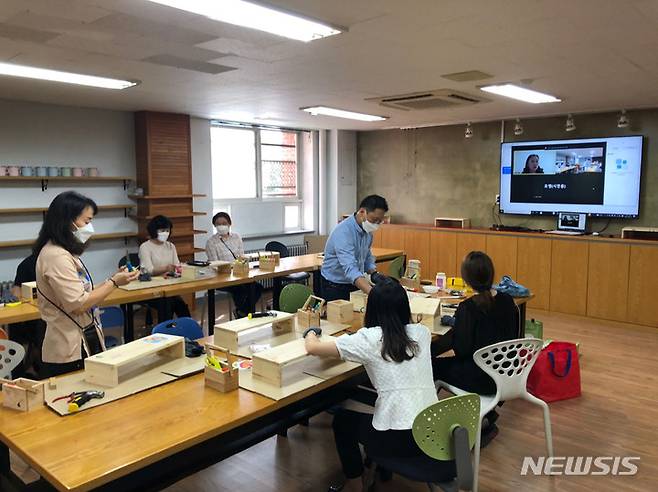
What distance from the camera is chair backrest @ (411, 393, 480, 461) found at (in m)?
2.00

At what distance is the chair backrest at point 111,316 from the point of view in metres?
4.01

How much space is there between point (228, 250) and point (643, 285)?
15.3 feet

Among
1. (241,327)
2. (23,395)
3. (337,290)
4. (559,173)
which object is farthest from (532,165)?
(23,395)

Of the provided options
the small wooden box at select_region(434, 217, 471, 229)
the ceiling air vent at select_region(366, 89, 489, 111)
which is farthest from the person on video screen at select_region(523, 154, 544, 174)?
the ceiling air vent at select_region(366, 89, 489, 111)

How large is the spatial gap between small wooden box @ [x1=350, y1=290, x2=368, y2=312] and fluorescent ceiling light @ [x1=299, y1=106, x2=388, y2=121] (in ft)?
10.2

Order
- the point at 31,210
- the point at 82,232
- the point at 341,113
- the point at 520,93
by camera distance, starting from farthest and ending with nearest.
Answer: the point at 341,113
the point at 31,210
the point at 520,93
the point at 82,232

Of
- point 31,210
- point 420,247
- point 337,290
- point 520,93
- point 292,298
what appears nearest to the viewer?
point 292,298

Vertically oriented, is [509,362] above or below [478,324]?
below

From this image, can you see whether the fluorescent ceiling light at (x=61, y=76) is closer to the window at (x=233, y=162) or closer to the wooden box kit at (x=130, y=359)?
the wooden box kit at (x=130, y=359)

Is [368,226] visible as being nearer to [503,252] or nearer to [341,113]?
[341,113]

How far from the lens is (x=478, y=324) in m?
2.80

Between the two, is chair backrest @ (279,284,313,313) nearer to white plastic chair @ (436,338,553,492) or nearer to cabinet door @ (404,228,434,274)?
white plastic chair @ (436,338,553,492)

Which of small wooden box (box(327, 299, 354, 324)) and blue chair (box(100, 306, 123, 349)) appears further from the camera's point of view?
blue chair (box(100, 306, 123, 349))

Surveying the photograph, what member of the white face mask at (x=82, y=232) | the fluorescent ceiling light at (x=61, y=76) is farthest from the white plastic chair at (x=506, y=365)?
the fluorescent ceiling light at (x=61, y=76)
